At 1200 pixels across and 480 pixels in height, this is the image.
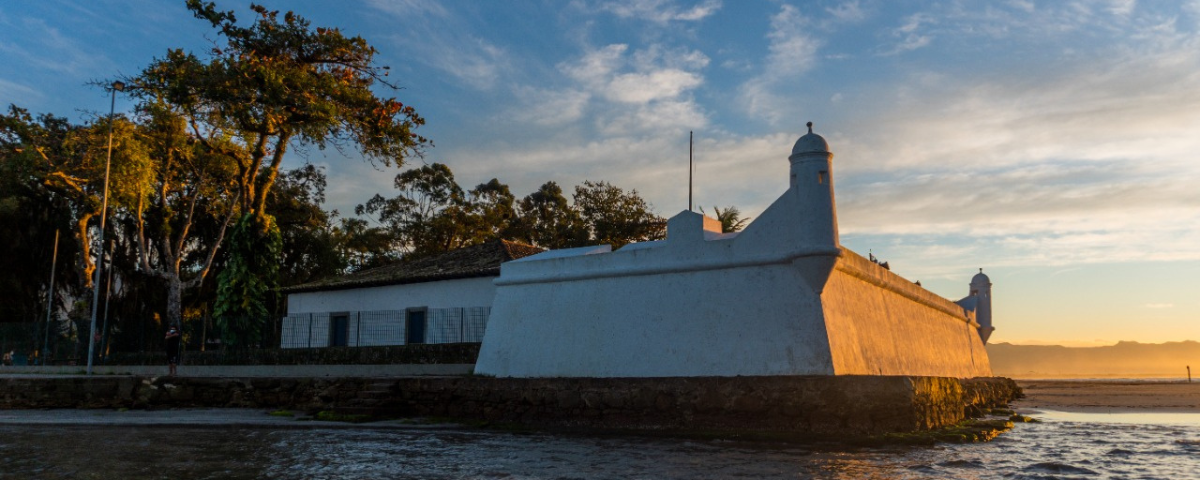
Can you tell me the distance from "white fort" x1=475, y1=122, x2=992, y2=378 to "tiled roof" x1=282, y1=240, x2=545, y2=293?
6550 millimetres

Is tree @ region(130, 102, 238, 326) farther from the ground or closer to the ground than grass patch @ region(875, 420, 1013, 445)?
farther from the ground

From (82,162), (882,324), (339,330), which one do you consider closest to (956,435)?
(882,324)

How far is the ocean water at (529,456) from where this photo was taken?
947 centimetres

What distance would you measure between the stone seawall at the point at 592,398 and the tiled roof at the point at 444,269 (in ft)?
23.0

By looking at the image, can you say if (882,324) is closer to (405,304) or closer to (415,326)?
(415,326)

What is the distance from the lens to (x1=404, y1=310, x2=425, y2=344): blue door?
2559 cm

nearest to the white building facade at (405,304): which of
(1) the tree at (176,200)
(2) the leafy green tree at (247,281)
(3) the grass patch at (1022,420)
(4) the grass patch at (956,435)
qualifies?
(2) the leafy green tree at (247,281)

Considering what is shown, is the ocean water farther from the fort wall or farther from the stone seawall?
the fort wall

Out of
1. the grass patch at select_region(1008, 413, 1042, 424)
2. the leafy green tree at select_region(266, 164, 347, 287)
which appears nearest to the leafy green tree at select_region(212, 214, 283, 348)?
the leafy green tree at select_region(266, 164, 347, 287)

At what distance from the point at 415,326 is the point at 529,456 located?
616 inches

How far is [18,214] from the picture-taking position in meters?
33.5

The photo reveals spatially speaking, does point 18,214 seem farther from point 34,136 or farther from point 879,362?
point 879,362

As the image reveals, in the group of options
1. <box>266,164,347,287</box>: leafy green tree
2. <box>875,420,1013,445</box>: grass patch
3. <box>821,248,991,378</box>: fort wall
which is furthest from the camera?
<box>266,164,347,287</box>: leafy green tree

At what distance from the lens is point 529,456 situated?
36.1ft
